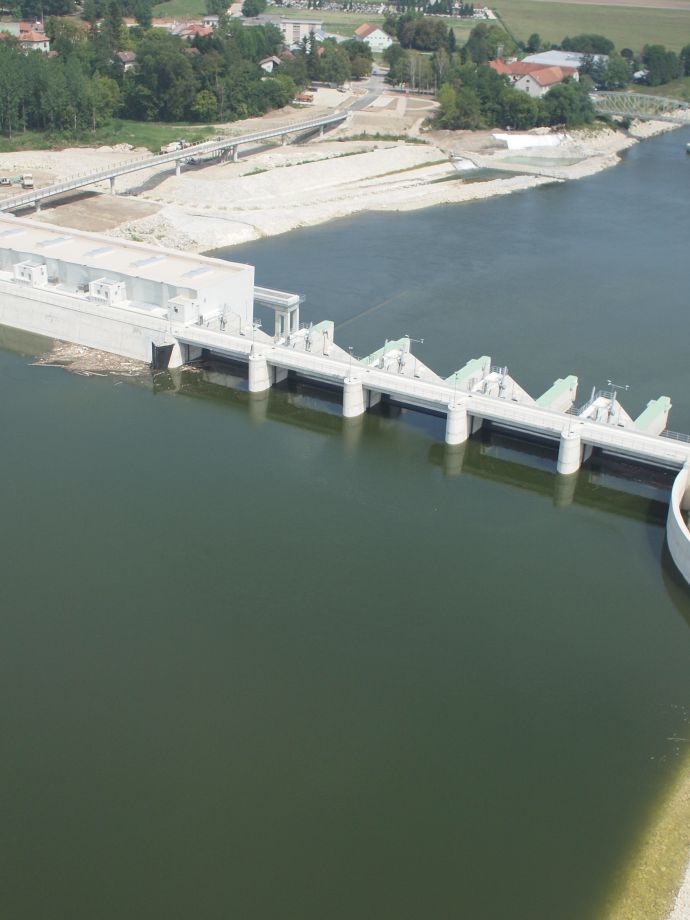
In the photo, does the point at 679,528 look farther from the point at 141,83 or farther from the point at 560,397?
the point at 141,83

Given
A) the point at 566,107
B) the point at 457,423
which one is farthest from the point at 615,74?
the point at 457,423

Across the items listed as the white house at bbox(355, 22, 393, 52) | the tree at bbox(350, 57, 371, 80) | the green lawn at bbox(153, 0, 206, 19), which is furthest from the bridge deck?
the green lawn at bbox(153, 0, 206, 19)

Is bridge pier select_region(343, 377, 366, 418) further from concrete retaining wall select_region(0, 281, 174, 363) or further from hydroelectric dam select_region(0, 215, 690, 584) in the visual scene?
concrete retaining wall select_region(0, 281, 174, 363)

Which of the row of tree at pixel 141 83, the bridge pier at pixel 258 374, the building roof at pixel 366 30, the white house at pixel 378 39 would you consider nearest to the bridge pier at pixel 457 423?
the bridge pier at pixel 258 374

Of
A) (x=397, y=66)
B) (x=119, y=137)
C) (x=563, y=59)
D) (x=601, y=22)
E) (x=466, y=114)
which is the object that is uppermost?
(x=601, y=22)

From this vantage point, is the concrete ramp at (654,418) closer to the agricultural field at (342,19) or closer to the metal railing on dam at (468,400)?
the metal railing on dam at (468,400)

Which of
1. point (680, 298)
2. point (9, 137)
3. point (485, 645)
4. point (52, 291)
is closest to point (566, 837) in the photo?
point (485, 645)

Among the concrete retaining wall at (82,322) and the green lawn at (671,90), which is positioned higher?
the green lawn at (671,90)
